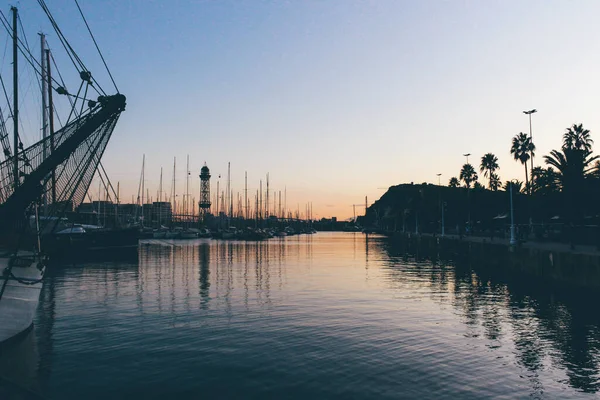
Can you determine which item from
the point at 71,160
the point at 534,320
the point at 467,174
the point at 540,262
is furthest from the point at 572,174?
the point at 467,174

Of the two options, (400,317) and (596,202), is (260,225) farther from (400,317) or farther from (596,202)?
(400,317)

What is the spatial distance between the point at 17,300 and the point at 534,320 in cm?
2145

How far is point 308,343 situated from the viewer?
17344 mm

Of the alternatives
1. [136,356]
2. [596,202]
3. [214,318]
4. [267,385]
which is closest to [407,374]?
[267,385]

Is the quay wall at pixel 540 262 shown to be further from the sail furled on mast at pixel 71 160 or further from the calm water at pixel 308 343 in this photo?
the sail furled on mast at pixel 71 160

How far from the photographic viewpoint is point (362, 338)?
59.4ft

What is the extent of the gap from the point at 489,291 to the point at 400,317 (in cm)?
1330

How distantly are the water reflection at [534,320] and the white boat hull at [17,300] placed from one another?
1632 cm

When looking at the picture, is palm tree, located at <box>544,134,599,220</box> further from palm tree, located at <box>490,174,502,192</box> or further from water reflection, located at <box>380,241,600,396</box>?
palm tree, located at <box>490,174,502,192</box>

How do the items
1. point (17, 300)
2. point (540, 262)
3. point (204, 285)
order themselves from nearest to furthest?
point (17, 300) < point (204, 285) < point (540, 262)

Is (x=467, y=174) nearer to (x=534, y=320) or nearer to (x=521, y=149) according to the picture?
(x=521, y=149)

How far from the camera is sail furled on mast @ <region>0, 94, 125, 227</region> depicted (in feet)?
56.6

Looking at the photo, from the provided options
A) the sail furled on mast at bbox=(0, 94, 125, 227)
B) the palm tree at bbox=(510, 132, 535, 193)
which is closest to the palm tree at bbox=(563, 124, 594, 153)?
the palm tree at bbox=(510, 132, 535, 193)

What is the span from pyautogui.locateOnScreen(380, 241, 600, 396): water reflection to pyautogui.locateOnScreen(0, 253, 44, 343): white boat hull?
1632 cm
